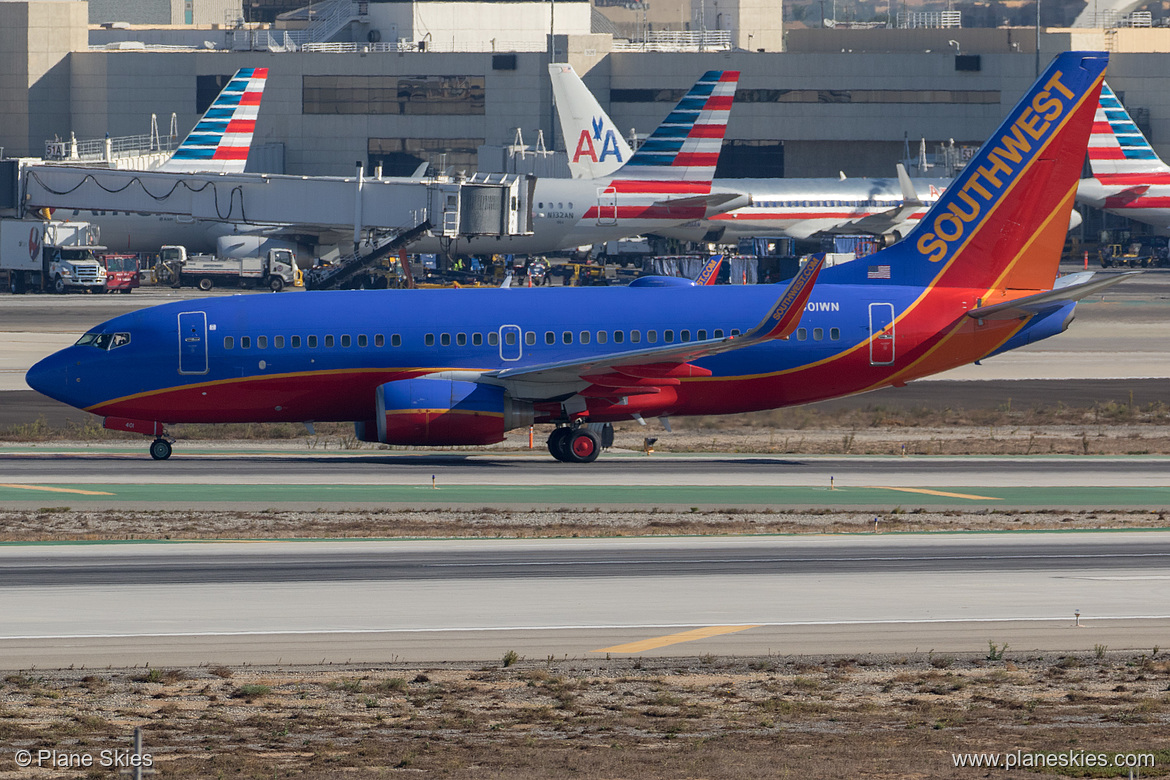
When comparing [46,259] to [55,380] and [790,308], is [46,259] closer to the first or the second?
[55,380]

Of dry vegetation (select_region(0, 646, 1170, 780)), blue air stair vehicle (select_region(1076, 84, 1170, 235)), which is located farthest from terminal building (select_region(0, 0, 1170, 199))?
dry vegetation (select_region(0, 646, 1170, 780))

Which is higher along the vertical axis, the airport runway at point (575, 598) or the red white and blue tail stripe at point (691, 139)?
the red white and blue tail stripe at point (691, 139)

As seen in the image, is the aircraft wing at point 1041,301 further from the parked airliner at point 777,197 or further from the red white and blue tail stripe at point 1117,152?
the red white and blue tail stripe at point 1117,152

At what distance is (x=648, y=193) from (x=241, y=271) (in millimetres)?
25318

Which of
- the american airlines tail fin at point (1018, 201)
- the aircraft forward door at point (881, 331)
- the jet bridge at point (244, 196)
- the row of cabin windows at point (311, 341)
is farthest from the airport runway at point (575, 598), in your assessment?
the jet bridge at point (244, 196)

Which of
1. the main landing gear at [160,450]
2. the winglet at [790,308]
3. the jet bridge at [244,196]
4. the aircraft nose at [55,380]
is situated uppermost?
the jet bridge at [244,196]

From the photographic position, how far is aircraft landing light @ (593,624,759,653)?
20.9m

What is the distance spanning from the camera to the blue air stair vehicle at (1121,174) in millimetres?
115375

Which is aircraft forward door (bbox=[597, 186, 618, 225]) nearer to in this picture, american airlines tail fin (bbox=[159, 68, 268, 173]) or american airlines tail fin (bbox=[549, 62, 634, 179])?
american airlines tail fin (bbox=[549, 62, 634, 179])

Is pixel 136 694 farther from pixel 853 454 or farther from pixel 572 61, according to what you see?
pixel 572 61

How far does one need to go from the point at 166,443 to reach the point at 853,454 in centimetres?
1855

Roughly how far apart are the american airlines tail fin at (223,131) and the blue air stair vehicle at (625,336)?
232 feet

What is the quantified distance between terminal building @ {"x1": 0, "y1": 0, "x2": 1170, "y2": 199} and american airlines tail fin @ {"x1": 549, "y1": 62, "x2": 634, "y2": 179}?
23962 millimetres

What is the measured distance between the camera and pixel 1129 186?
116 meters
